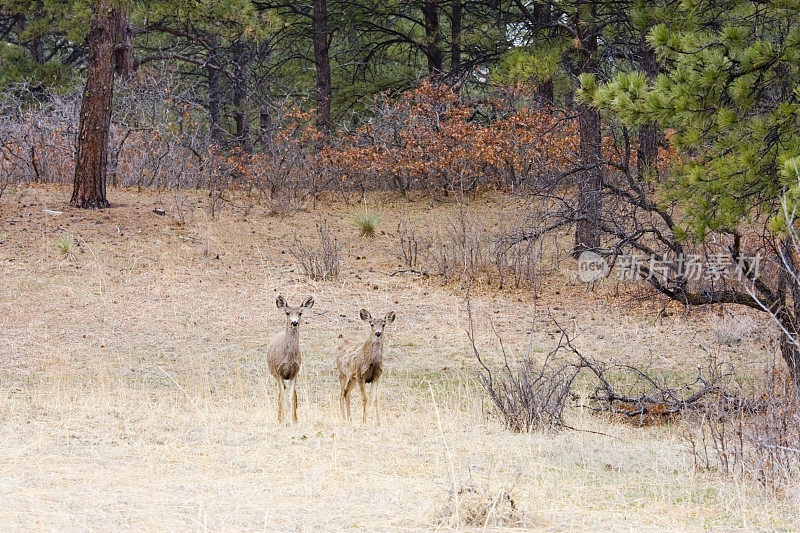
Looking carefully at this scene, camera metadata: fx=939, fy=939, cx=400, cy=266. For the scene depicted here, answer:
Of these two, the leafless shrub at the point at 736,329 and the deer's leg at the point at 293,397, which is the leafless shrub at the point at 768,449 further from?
the leafless shrub at the point at 736,329

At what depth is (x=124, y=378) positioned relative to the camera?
33.2 ft

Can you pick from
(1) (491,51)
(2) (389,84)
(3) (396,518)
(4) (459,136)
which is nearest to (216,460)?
(3) (396,518)

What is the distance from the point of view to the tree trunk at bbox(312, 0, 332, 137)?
2262 cm

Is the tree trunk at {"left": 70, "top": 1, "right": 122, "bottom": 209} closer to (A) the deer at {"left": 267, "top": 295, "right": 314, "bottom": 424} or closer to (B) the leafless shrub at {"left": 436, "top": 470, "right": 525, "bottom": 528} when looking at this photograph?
(A) the deer at {"left": 267, "top": 295, "right": 314, "bottom": 424}

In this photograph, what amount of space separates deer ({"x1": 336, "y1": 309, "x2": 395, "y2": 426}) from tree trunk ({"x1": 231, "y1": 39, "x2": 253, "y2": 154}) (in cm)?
1587

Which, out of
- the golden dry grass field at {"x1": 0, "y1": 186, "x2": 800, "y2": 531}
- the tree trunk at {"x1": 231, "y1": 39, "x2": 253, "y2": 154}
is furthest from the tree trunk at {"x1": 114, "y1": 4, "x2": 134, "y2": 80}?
the tree trunk at {"x1": 231, "y1": 39, "x2": 253, "y2": 154}

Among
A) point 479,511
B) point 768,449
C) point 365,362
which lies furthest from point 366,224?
point 479,511

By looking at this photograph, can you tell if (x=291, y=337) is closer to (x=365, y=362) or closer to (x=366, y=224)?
(x=365, y=362)

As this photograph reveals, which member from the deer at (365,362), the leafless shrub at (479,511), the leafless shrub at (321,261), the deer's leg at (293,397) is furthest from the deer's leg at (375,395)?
the leafless shrub at (321,261)

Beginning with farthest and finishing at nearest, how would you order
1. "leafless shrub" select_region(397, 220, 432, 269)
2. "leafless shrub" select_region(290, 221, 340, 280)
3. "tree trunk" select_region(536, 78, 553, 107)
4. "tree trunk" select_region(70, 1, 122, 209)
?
"tree trunk" select_region(536, 78, 553, 107), "tree trunk" select_region(70, 1, 122, 209), "leafless shrub" select_region(397, 220, 432, 269), "leafless shrub" select_region(290, 221, 340, 280)

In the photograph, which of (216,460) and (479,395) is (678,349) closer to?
(479,395)

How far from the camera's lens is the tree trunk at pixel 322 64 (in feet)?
74.2

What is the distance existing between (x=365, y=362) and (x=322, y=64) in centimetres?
1605

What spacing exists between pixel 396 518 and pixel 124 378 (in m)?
5.88
